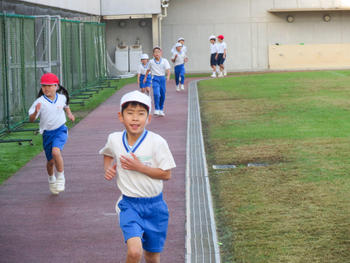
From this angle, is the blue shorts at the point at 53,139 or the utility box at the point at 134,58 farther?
the utility box at the point at 134,58

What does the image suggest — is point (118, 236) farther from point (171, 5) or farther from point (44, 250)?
point (171, 5)

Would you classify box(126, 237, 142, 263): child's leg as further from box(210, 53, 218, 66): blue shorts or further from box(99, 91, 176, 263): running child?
box(210, 53, 218, 66): blue shorts

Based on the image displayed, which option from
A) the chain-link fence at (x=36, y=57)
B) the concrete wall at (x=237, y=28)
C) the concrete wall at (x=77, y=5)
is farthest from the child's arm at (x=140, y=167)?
the concrete wall at (x=237, y=28)

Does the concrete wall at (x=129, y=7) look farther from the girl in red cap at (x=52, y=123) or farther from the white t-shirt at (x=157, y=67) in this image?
the girl in red cap at (x=52, y=123)

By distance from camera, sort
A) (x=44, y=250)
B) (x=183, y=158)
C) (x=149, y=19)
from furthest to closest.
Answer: (x=149, y=19) → (x=183, y=158) → (x=44, y=250)

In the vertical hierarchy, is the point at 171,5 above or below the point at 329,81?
above

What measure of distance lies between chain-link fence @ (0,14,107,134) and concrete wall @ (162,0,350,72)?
11.9 metres

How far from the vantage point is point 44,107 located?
864 centimetres

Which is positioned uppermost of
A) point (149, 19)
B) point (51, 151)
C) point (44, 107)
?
point (149, 19)

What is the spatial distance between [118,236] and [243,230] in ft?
3.80

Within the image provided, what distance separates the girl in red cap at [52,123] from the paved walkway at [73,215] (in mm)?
262

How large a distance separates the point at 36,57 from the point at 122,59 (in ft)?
58.0

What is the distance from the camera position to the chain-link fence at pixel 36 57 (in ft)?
46.9

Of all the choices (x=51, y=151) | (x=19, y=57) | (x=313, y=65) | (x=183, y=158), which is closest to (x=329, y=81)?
(x=313, y=65)
